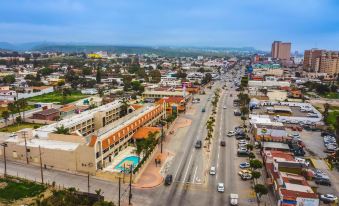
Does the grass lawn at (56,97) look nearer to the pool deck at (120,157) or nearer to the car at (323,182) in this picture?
the pool deck at (120,157)

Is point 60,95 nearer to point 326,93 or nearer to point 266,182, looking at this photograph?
point 266,182

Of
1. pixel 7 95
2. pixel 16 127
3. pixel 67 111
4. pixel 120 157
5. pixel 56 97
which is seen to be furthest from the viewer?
pixel 56 97

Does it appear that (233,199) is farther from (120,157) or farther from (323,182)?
(120,157)

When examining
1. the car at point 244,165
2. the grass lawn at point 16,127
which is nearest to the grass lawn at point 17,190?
the car at point 244,165

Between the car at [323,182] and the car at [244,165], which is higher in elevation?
the car at [244,165]

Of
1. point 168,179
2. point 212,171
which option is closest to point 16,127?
point 168,179

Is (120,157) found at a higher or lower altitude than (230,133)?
lower

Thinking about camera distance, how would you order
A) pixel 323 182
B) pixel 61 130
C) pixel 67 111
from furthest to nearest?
pixel 67 111 < pixel 61 130 < pixel 323 182

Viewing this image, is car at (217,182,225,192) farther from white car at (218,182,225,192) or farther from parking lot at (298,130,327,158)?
parking lot at (298,130,327,158)

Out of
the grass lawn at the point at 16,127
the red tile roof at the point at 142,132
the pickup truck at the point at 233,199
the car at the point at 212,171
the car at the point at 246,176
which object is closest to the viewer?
the pickup truck at the point at 233,199

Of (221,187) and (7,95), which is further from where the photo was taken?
(7,95)

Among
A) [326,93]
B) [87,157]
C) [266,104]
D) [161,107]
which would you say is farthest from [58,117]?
[326,93]
